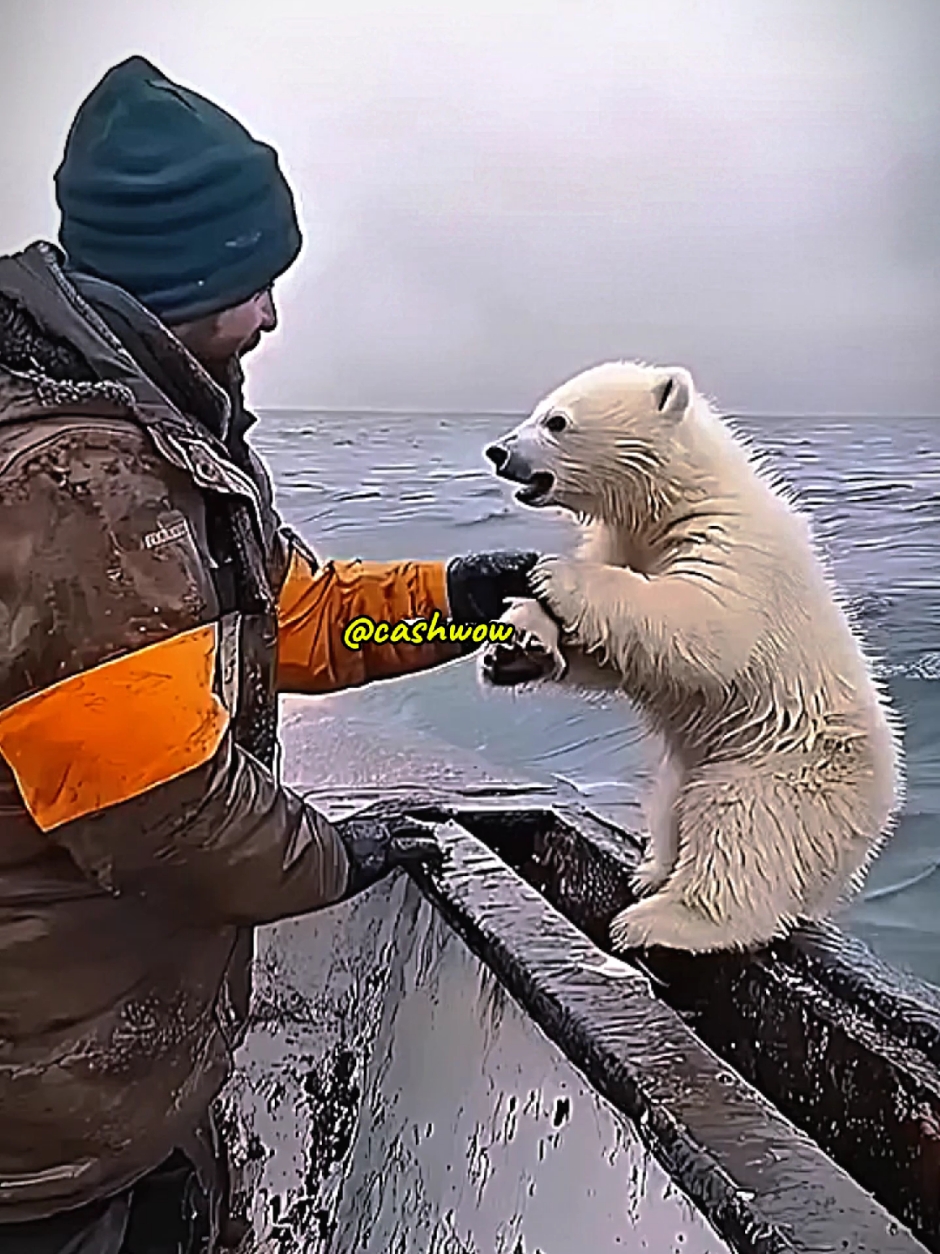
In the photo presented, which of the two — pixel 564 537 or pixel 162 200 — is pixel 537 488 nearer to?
pixel 162 200

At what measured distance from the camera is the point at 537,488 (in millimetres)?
1164

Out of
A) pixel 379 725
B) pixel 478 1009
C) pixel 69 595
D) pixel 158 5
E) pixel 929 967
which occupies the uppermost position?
pixel 158 5

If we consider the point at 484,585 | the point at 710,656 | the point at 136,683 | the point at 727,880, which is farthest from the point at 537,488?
the point at 136,683

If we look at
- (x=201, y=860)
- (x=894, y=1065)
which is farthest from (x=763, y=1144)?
(x=201, y=860)

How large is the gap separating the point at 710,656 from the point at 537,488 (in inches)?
9.1

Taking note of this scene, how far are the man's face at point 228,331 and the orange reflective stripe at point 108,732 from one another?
24 centimetres

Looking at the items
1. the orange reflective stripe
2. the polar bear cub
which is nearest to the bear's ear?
the polar bear cub

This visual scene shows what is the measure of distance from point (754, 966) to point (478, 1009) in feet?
0.81

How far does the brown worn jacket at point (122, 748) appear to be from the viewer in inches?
24.9

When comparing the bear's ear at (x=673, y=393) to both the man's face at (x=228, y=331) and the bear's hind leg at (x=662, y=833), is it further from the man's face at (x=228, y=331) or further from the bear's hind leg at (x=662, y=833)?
the man's face at (x=228, y=331)

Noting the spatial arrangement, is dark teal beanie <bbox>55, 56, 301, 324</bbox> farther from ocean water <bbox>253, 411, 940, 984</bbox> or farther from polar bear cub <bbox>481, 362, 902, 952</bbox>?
ocean water <bbox>253, 411, 940, 984</bbox>

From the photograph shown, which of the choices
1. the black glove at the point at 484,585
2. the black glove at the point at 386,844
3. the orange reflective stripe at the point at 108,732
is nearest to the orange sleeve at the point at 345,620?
the black glove at the point at 484,585

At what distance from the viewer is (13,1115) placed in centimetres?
75

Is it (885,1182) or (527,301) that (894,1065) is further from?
(527,301)
